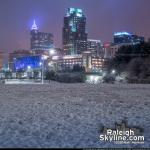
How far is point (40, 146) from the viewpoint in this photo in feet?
25.9

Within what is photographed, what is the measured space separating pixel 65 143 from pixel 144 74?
167ft

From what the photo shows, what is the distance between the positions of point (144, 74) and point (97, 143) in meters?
50.9

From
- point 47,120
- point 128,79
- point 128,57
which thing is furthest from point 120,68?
point 47,120

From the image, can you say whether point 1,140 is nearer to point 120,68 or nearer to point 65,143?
point 65,143

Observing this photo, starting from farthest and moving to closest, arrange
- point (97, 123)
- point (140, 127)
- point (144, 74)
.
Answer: point (144, 74)
point (97, 123)
point (140, 127)

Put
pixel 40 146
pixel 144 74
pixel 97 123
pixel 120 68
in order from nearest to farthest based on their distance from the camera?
pixel 40 146 → pixel 97 123 → pixel 144 74 → pixel 120 68

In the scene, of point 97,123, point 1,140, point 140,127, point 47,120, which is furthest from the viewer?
point 47,120

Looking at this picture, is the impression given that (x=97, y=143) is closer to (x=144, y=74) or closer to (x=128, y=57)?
(x=144, y=74)

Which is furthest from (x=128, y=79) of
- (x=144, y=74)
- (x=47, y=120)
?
(x=47, y=120)

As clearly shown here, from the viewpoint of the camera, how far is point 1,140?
848 centimetres

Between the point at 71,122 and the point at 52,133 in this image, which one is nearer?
the point at 52,133

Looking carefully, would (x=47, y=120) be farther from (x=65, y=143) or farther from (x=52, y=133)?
(x=65, y=143)

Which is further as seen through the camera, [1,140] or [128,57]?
[128,57]

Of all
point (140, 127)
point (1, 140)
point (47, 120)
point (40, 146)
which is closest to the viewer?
point (40, 146)
